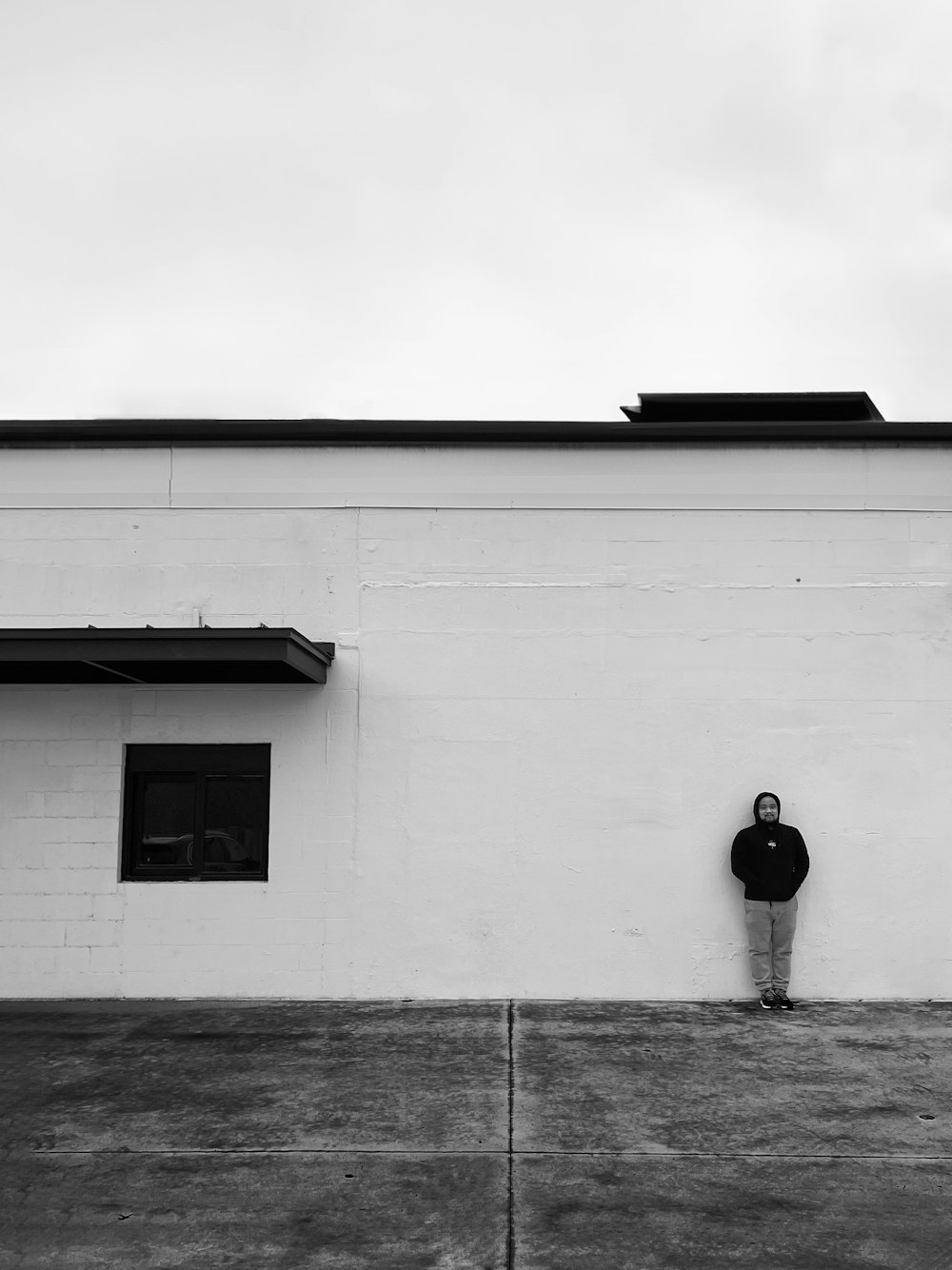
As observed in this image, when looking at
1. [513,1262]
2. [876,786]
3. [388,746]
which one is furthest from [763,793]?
[513,1262]

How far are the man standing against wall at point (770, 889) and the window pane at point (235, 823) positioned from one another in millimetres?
4109

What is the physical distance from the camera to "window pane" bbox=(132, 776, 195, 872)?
9.84m

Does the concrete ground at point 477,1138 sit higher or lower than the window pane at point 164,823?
lower

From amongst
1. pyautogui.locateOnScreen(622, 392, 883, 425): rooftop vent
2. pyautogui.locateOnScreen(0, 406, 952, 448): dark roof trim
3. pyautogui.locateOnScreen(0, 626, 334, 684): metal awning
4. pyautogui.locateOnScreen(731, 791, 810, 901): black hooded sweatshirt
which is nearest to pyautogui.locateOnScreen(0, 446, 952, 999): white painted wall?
pyautogui.locateOnScreen(0, 406, 952, 448): dark roof trim

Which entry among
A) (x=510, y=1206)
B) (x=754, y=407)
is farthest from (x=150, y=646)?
(x=754, y=407)

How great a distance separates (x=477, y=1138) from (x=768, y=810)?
4196mm

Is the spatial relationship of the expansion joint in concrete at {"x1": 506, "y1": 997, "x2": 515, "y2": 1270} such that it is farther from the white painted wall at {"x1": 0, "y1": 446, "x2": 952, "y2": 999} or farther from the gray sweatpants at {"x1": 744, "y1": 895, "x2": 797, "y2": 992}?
the gray sweatpants at {"x1": 744, "y1": 895, "x2": 797, "y2": 992}

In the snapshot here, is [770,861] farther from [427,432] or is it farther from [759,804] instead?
[427,432]

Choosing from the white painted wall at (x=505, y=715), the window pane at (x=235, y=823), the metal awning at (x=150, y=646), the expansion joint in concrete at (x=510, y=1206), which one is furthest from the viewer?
the window pane at (x=235, y=823)

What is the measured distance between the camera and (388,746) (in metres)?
9.80

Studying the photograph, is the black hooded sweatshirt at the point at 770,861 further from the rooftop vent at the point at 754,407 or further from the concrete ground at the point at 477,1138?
the rooftop vent at the point at 754,407

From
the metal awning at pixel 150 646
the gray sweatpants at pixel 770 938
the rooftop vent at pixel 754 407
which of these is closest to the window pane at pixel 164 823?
the metal awning at pixel 150 646

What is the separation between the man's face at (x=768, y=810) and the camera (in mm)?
9336

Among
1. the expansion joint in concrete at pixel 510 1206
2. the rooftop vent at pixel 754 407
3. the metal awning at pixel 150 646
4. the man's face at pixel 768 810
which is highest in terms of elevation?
the rooftop vent at pixel 754 407
